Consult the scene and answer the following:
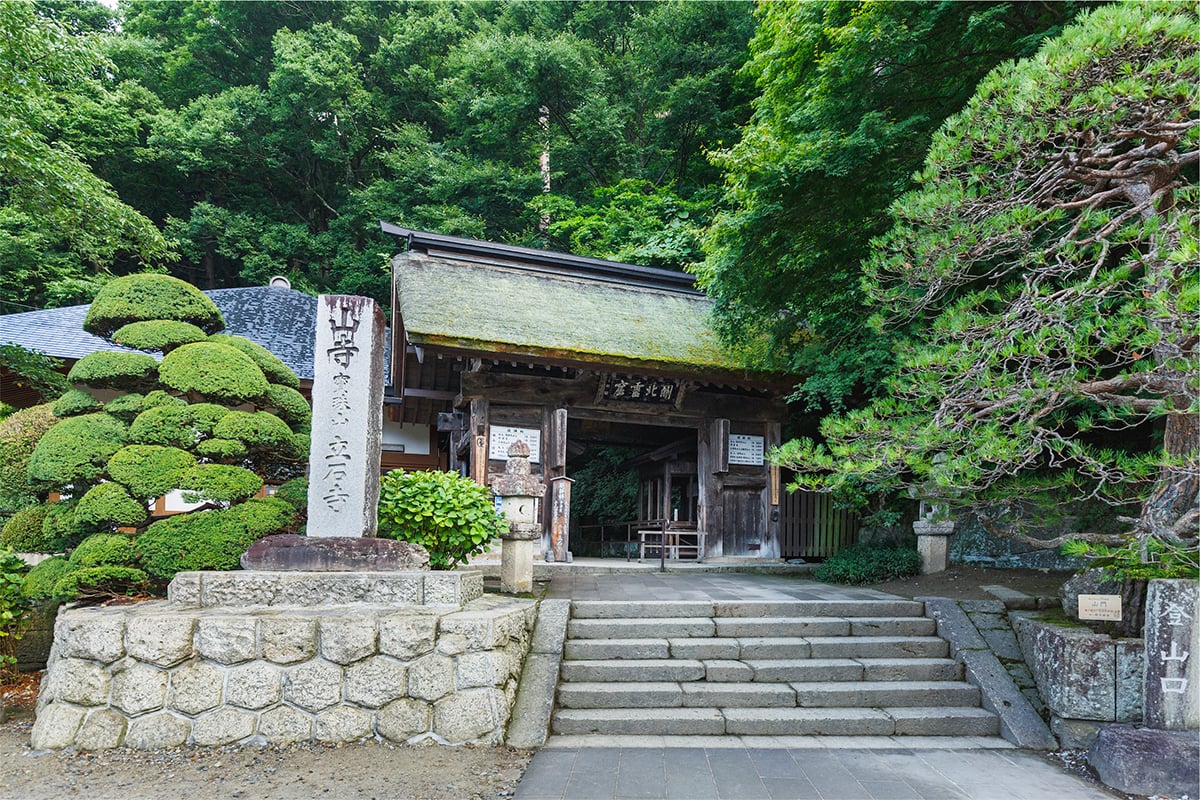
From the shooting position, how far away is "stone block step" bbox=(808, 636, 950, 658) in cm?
549

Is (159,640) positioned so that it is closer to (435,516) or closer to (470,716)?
(435,516)

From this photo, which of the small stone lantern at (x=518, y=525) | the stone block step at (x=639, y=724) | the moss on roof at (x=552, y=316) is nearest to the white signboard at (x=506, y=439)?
the moss on roof at (x=552, y=316)

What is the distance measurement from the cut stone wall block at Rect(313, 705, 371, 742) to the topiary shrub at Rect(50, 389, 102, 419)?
380 centimetres

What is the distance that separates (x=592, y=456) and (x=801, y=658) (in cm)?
1197

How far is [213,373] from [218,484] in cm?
106

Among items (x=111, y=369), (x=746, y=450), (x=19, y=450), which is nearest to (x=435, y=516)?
(x=111, y=369)

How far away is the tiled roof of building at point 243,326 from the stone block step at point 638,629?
8.78 meters

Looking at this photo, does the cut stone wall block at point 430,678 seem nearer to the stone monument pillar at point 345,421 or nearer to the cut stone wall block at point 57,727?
the stone monument pillar at point 345,421

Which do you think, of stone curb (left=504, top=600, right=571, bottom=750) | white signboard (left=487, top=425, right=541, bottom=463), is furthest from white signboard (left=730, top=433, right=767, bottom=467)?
stone curb (left=504, top=600, right=571, bottom=750)

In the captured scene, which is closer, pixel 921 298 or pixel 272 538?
pixel 921 298

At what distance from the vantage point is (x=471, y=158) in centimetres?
1978

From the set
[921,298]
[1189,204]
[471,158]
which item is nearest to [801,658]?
[921,298]

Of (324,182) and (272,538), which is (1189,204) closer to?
(272,538)

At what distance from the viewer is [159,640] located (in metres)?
4.40
